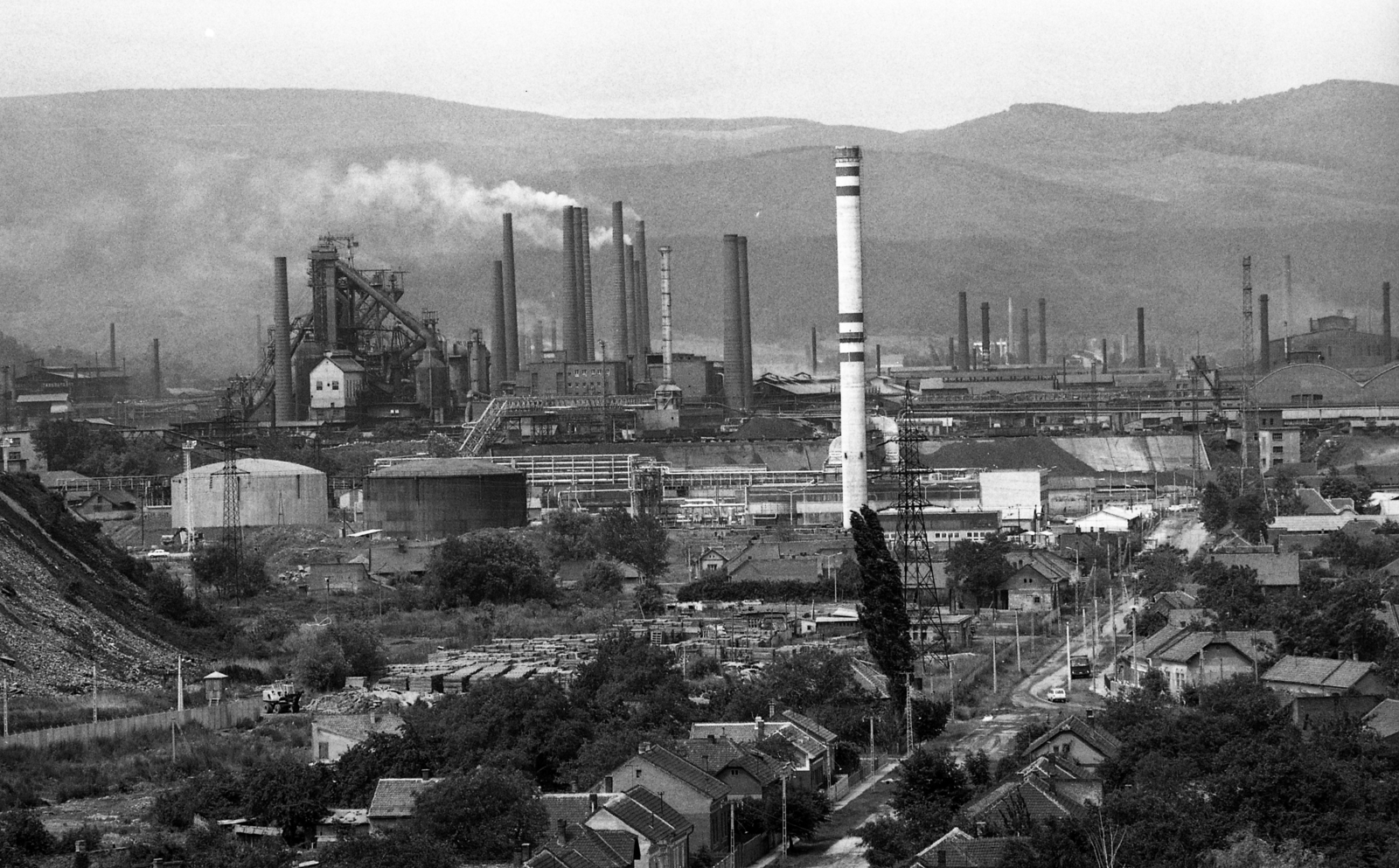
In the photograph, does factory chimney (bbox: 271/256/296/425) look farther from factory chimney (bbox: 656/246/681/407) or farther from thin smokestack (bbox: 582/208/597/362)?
factory chimney (bbox: 656/246/681/407)

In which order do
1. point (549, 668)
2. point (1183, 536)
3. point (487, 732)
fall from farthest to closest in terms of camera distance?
point (1183, 536), point (549, 668), point (487, 732)

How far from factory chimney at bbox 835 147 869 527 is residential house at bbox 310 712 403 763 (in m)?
25.0

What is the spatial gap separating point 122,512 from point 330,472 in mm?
8227

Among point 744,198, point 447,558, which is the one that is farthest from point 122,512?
point 744,198

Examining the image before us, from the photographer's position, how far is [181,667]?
1318 inches

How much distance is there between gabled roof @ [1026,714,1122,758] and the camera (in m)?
23.8

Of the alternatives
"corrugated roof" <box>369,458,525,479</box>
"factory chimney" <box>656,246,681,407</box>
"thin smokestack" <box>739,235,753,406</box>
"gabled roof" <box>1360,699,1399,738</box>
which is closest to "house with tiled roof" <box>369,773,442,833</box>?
"gabled roof" <box>1360,699,1399,738</box>

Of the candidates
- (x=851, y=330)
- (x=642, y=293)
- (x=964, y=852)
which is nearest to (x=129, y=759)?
(x=964, y=852)

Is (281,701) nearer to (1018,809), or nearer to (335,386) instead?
(1018,809)

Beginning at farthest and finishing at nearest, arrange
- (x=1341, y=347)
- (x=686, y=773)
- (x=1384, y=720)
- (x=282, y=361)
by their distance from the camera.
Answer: (x=1341, y=347)
(x=282, y=361)
(x=1384, y=720)
(x=686, y=773)

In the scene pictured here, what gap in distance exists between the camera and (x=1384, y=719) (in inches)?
995

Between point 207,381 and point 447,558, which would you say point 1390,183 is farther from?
point 447,558

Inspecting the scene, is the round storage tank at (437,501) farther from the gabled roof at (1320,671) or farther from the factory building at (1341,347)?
the factory building at (1341,347)

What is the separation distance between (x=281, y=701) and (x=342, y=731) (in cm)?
385
